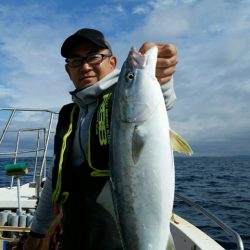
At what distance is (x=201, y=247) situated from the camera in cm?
452

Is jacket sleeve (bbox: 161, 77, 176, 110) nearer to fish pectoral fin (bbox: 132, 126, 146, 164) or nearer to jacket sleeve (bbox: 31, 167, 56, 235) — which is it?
fish pectoral fin (bbox: 132, 126, 146, 164)

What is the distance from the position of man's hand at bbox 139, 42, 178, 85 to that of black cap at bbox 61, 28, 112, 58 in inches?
26.1

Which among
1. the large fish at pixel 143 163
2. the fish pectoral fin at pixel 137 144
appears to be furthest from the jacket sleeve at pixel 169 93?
the fish pectoral fin at pixel 137 144

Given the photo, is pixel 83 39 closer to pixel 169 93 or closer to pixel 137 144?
pixel 169 93

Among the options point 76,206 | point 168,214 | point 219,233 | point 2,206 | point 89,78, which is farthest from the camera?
point 219,233

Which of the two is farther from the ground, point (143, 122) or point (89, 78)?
point (89, 78)

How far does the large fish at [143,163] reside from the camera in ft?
6.62

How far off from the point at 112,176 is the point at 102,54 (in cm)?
117

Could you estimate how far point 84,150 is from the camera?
2.75 metres

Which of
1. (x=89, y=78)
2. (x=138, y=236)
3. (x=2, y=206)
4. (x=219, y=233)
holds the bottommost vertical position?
(x=219, y=233)

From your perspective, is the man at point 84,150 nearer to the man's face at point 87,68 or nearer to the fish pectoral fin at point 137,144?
the man's face at point 87,68

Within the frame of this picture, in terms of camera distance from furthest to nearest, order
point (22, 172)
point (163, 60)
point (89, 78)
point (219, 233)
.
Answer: point (219, 233) → point (22, 172) → point (89, 78) → point (163, 60)

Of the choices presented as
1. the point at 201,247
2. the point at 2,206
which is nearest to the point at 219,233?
the point at 2,206

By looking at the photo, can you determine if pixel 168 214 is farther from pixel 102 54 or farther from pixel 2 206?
pixel 2 206
